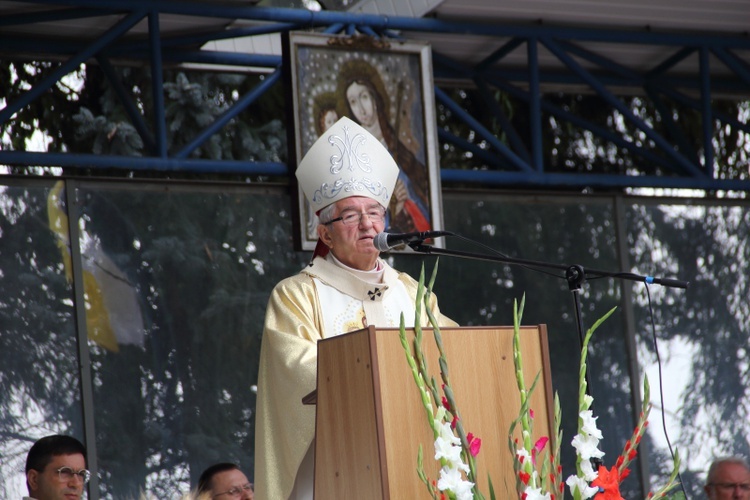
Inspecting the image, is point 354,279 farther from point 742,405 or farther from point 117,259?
point 742,405

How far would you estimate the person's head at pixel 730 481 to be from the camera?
245 inches

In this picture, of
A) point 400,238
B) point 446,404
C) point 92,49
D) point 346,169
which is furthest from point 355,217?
point 92,49

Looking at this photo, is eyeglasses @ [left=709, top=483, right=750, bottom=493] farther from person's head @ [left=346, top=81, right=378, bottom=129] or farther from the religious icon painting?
A: person's head @ [left=346, top=81, right=378, bottom=129]

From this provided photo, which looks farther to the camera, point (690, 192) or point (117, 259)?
point (690, 192)

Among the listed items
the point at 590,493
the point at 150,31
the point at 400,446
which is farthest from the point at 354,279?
the point at 150,31

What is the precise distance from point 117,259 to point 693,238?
11.6ft

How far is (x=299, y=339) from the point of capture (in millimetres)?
3713

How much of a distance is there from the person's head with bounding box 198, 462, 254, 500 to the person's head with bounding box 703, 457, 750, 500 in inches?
85.5

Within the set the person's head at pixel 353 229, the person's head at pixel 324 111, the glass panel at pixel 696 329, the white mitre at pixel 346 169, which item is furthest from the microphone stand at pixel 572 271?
the glass panel at pixel 696 329

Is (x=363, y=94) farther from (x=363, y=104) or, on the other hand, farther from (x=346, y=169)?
(x=346, y=169)

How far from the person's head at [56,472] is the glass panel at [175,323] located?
95 cm

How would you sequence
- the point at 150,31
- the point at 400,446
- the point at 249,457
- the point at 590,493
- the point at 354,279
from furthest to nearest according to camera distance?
the point at 249,457 → the point at 150,31 → the point at 354,279 → the point at 400,446 → the point at 590,493

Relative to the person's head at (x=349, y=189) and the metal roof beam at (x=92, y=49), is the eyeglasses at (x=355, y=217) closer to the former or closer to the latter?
the person's head at (x=349, y=189)

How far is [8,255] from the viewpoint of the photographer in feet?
21.1
